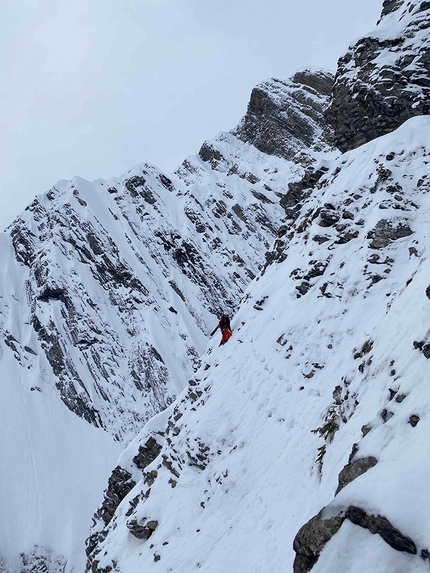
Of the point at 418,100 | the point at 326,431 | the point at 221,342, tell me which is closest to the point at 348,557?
Result: the point at 326,431

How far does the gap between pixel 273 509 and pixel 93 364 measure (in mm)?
52598

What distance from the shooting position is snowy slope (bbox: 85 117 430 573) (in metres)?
5.84

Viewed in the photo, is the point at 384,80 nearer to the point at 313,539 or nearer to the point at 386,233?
the point at 386,233

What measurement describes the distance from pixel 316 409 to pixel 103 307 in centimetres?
5582

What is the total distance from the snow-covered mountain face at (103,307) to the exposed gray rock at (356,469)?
46169 millimetres

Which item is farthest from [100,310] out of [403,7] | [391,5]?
[403,7]

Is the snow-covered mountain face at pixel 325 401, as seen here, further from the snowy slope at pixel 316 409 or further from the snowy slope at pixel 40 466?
the snowy slope at pixel 40 466

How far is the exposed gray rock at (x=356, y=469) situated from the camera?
677 centimetres

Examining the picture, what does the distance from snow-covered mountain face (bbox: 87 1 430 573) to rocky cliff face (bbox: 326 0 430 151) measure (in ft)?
0.33

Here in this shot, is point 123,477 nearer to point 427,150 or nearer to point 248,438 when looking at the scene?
point 248,438

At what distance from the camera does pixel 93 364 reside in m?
59.9

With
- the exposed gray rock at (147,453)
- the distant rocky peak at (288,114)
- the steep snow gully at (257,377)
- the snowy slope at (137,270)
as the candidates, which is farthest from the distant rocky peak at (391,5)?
the distant rocky peak at (288,114)

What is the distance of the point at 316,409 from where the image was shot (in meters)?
12.4

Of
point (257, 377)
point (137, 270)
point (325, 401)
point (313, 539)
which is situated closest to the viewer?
point (313, 539)
